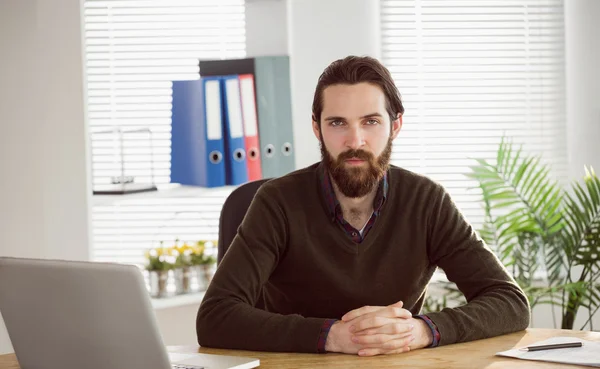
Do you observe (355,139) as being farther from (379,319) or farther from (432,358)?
(432,358)

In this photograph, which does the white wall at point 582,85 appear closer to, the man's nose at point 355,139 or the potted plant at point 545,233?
the potted plant at point 545,233

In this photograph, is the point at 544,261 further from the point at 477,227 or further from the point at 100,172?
the point at 100,172

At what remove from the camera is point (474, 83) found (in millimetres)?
4234

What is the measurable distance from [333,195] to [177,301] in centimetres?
147

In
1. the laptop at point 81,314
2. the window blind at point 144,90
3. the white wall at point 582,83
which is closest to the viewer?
the laptop at point 81,314

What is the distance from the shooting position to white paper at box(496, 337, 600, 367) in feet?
5.47

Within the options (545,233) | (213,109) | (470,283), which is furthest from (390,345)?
(545,233)

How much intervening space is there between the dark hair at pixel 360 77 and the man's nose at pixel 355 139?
0.12m

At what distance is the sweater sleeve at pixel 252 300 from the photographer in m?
1.88

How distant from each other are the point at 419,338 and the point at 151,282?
1.92m

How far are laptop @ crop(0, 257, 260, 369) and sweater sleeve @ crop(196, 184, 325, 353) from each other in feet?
1.37

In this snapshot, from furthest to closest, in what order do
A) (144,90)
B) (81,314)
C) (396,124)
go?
(144,90) → (396,124) → (81,314)

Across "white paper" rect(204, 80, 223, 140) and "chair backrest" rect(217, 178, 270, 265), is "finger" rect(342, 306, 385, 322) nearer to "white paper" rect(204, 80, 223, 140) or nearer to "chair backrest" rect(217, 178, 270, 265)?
"chair backrest" rect(217, 178, 270, 265)

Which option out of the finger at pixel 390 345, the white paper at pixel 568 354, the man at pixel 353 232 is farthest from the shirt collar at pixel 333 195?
the white paper at pixel 568 354
